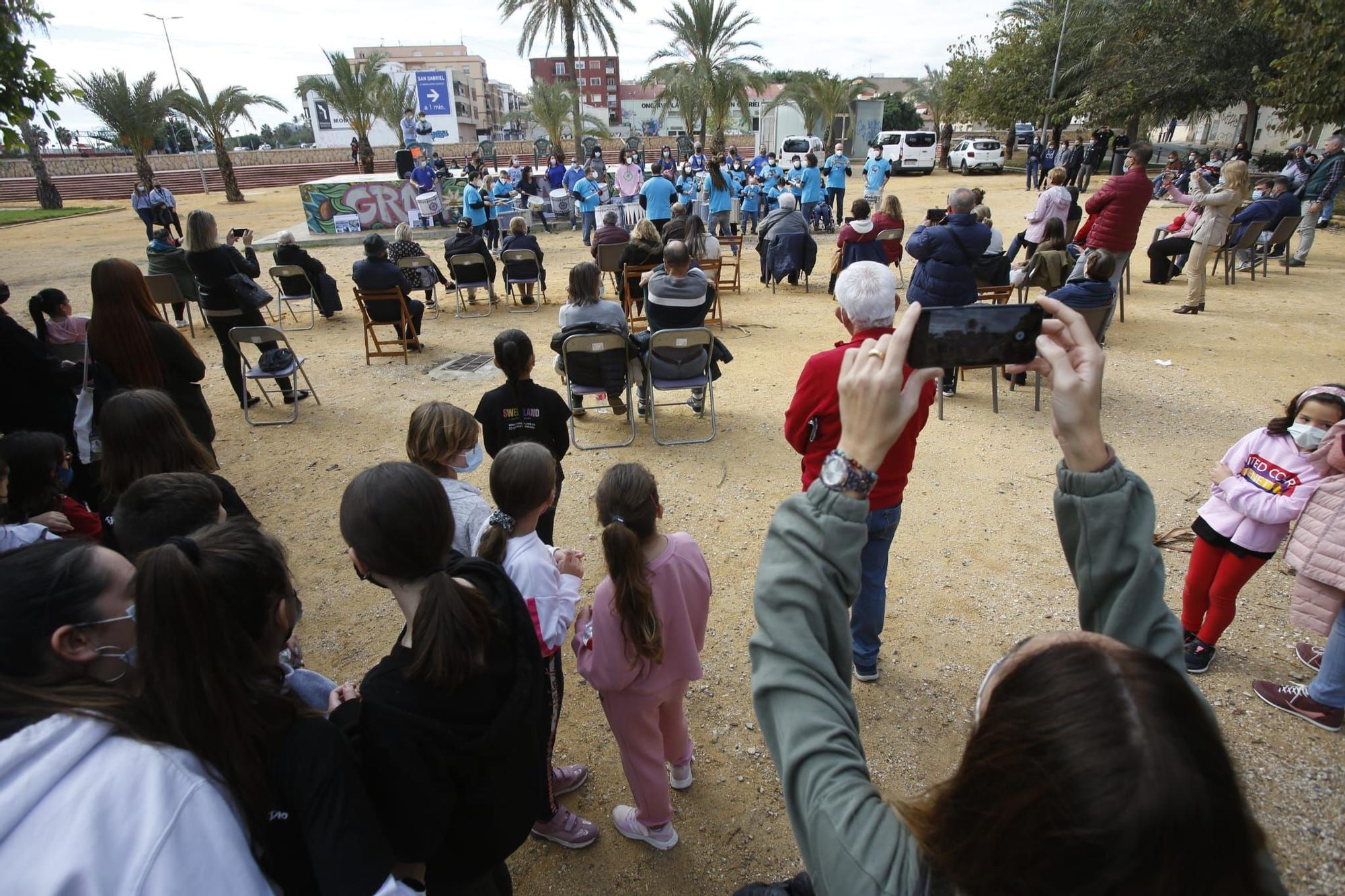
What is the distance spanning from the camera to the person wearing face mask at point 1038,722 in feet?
2.01

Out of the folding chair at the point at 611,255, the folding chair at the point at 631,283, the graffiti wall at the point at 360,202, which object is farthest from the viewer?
the graffiti wall at the point at 360,202

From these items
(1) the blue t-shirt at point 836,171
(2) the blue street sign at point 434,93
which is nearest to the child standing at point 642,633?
(1) the blue t-shirt at point 836,171

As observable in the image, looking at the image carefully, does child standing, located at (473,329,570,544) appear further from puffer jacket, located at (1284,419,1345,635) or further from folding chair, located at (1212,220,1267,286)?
folding chair, located at (1212,220,1267,286)

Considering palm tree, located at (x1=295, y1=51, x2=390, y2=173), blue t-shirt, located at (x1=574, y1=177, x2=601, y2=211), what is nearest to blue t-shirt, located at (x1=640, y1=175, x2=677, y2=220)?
blue t-shirt, located at (x1=574, y1=177, x2=601, y2=211)

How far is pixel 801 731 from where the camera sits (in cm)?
90

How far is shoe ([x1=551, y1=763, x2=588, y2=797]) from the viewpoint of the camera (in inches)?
103

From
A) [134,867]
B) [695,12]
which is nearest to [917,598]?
[134,867]

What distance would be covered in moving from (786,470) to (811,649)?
4145 millimetres

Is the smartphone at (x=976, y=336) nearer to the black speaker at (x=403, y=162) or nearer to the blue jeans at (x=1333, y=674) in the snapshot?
the blue jeans at (x=1333, y=674)

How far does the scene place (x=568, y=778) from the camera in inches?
103

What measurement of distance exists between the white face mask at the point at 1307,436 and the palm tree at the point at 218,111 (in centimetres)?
3106

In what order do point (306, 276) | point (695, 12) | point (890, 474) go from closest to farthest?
point (890, 474) → point (306, 276) → point (695, 12)

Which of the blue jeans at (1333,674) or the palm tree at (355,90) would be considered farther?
the palm tree at (355,90)

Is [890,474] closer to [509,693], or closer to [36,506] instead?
[509,693]
